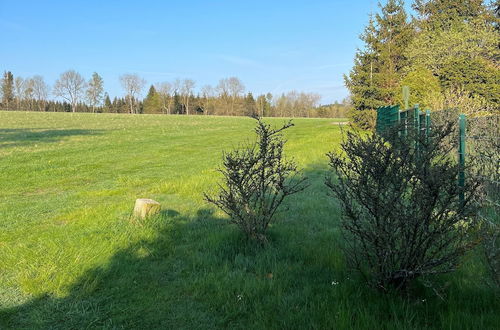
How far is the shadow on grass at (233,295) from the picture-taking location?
7.99 ft

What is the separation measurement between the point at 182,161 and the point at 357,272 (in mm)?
10802

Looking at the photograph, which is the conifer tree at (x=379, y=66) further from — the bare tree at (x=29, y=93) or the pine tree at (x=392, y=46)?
the bare tree at (x=29, y=93)

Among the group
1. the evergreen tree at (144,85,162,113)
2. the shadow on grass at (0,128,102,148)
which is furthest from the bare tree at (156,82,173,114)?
the shadow on grass at (0,128,102,148)

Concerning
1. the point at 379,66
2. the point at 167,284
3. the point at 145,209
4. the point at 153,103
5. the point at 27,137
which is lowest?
the point at 167,284

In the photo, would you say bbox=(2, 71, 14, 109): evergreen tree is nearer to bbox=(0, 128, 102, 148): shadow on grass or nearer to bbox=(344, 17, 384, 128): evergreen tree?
bbox=(0, 128, 102, 148): shadow on grass

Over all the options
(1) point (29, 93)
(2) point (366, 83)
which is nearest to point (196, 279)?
(2) point (366, 83)

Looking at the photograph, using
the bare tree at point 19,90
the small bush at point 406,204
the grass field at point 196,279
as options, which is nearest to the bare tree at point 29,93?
the bare tree at point 19,90

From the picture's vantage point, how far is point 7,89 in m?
81.4

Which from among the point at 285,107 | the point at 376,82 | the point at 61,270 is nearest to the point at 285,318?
the point at 61,270

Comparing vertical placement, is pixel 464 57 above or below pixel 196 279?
above

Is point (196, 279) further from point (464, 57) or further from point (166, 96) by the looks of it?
point (166, 96)

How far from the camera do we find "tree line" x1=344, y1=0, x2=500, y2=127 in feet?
73.6

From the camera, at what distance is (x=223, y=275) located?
3225 mm

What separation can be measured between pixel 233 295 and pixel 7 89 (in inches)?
3860
